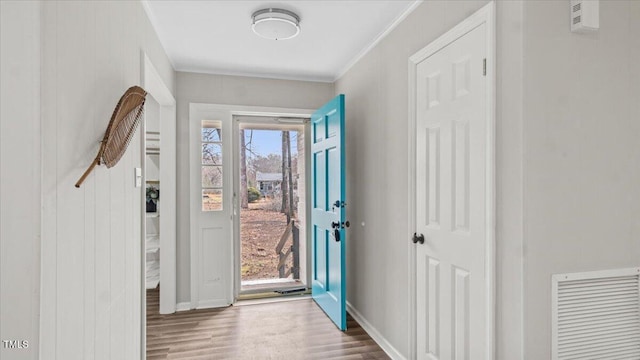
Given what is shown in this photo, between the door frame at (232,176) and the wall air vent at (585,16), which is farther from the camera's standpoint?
the door frame at (232,176)

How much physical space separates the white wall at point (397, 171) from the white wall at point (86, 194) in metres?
1.74

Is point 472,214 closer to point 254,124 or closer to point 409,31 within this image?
point 409,31

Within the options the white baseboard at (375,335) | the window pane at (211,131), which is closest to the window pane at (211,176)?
the window pane at (211,131)

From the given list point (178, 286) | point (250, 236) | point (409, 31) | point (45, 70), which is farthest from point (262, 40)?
point (178, 286)

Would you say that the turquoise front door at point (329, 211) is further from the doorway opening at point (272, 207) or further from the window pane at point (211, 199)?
the window pane at point (211, 199)

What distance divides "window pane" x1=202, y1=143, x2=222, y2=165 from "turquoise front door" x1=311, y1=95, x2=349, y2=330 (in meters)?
1.05

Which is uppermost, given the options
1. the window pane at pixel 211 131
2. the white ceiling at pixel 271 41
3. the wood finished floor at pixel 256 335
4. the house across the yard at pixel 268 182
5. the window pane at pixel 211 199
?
the white ceiling at pixel 271 41

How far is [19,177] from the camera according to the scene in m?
0.94

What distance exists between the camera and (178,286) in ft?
11.7

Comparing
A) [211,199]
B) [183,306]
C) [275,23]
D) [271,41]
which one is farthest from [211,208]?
[275,23]

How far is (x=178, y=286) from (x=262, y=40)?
2.64 meters

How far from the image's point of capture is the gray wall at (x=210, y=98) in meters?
3.56

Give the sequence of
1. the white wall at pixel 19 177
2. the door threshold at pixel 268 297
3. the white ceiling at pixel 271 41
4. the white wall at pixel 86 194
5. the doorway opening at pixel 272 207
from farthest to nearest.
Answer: the doorway opening at pixel 272 207
the door threshold at pixel 268 297
the white ceiling at pixel 271 41
the white wall at pixel 86 194
the white wall at pixel 19 177

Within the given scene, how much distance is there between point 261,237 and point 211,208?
0.83 metres
